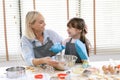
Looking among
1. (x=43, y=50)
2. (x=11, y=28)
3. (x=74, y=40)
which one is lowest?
(x=43, y=50)

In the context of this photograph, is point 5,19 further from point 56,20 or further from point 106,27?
point 106,27

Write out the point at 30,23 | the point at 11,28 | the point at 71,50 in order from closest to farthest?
the point at 71,50
the point at 30,23
the point at 11,28

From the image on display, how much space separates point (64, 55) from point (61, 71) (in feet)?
0.71

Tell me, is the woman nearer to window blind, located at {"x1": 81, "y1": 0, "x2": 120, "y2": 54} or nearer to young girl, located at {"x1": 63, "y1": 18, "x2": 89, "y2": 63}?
young girl, located at {"x1": 63, "y1": 18, "x2": 89, "y2": 63}

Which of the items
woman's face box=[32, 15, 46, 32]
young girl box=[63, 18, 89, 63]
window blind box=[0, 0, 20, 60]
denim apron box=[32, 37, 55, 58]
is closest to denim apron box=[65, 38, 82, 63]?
young girl box=[63, 18, 89, 63]

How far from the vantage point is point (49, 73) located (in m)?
1.75

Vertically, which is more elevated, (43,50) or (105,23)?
(105,23)

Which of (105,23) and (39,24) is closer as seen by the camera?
(39,24)

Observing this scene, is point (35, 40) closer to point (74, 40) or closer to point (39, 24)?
point (39, 24)

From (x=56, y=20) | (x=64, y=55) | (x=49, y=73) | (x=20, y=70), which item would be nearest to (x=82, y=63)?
(x=64, y=55)

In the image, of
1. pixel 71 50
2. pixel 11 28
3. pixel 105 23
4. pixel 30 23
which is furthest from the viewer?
pixel 105 23

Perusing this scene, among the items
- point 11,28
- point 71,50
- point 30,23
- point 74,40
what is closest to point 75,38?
point 74,40

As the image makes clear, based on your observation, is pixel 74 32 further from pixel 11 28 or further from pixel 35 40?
pixel 11 28

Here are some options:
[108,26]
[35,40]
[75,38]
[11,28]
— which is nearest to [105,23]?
[108,26]
